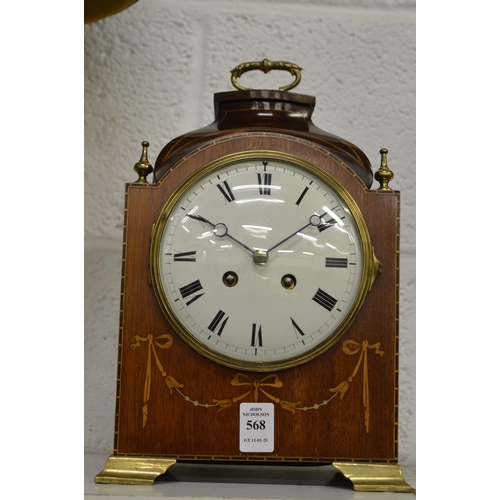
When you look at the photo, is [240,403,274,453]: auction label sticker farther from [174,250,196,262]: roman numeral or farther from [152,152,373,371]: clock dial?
[174,250,196,262]: roman numeral

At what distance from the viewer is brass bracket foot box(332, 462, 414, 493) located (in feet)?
2.97

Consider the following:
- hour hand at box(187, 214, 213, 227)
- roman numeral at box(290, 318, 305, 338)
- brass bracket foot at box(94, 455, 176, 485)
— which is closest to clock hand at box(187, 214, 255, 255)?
hour hand at box(187, 214, 213, 227)

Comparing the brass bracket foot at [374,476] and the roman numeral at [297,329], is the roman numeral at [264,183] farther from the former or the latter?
the brass bracket foot at [374,476]

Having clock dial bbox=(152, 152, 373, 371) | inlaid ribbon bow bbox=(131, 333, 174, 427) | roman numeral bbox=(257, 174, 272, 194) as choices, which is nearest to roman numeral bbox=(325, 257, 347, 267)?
clock dial bbox=(152, 152, 373, 371)

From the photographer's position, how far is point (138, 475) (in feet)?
2.97

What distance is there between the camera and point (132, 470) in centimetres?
91

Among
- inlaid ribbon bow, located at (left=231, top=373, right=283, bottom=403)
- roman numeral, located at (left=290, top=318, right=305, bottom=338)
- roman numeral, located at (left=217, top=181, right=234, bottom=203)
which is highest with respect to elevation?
roman numeral, located at (left=217, top=181, right=234, bottom=203)

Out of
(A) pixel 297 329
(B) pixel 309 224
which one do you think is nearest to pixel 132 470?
(A) pixel 297 329

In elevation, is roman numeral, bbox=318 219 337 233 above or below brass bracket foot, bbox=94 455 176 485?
above

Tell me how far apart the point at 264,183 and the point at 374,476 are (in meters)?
0.38

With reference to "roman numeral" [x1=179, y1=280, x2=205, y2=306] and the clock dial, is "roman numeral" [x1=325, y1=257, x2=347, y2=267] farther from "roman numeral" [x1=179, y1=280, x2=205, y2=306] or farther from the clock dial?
"roman numeral" [x1=179, y1=280, x2=205, y2=306]

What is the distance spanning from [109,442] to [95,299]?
24cm

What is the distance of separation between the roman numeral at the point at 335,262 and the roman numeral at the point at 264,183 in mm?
112


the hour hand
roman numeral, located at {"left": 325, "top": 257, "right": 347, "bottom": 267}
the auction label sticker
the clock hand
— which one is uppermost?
the hour hand
